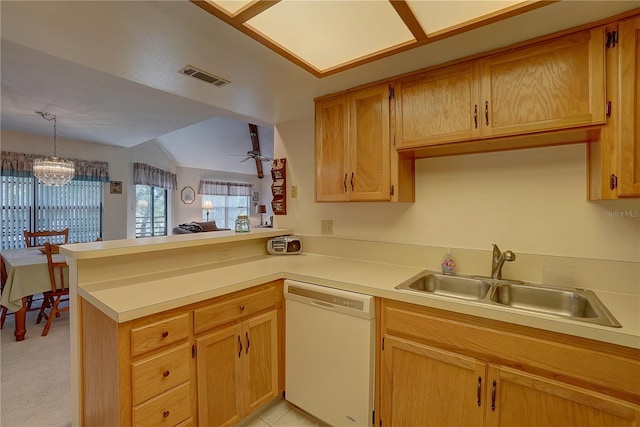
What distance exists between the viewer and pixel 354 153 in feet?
6.43

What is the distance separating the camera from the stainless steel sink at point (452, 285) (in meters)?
1.65

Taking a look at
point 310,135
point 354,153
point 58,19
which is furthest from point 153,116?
point 354,153

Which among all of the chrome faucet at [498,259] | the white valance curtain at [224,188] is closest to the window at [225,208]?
the white valance curtain at [224,188]

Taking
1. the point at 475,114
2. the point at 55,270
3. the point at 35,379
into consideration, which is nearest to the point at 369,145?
the point at 475,114

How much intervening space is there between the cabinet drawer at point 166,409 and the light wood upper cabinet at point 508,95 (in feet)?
5.75

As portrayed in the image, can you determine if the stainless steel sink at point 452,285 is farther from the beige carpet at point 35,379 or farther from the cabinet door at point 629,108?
the beige carpet at point 35,379

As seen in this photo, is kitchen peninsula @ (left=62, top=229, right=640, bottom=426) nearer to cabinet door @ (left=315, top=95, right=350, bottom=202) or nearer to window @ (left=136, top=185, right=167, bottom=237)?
cabinet door @ (left=315, top=95, right=350, bottom=202)

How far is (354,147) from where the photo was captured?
1.96 m

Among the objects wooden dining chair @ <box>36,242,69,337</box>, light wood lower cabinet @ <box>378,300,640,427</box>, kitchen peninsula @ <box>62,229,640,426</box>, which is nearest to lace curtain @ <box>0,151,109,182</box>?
wooden dining chair @ <box>36,242,69,337</box>

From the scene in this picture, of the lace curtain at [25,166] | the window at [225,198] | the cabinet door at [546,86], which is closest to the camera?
the cabinet door at [546,86]

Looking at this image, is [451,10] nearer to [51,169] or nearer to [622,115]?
[622,115]

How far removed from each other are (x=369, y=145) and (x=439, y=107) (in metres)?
0.47

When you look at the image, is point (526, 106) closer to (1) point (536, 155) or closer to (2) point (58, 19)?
(1) point (536, 155)

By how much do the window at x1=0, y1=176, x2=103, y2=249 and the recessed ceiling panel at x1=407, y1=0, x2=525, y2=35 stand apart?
20.0ft
